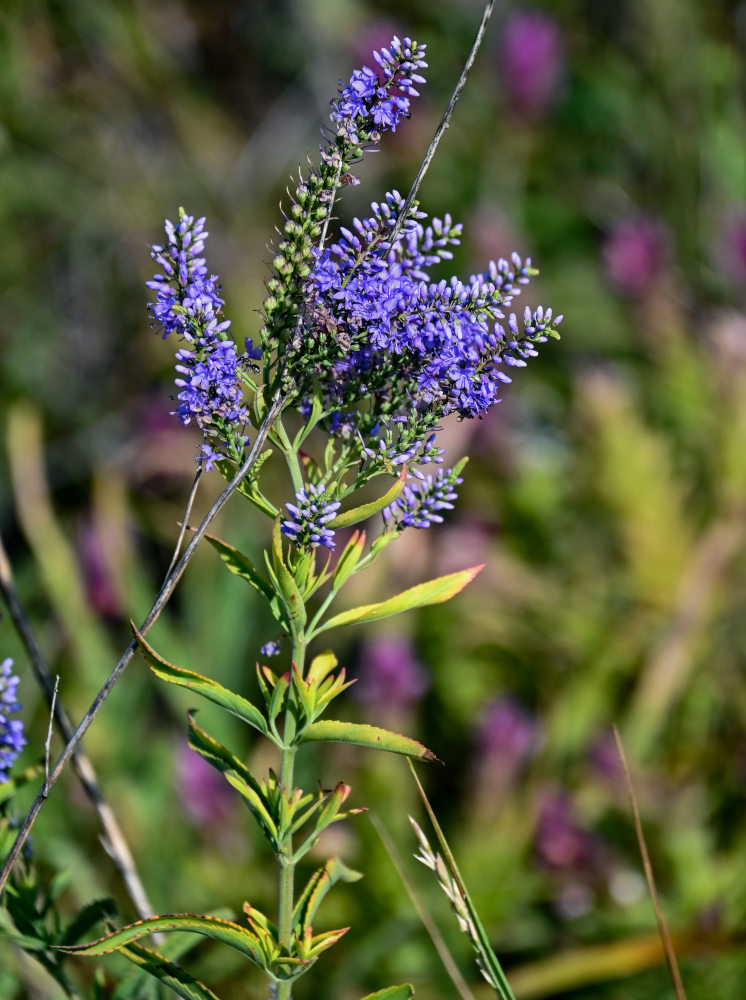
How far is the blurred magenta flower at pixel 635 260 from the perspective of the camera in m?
2.75

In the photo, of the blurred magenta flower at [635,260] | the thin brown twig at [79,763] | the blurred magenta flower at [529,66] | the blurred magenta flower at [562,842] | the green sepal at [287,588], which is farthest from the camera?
the blurred magenta flower at [529,66]

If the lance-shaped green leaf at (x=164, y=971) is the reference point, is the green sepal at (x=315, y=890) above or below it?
above

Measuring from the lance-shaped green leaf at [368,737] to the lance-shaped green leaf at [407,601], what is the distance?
0.26 ft

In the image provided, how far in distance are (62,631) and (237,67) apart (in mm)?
2656

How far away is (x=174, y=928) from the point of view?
0.79 meters

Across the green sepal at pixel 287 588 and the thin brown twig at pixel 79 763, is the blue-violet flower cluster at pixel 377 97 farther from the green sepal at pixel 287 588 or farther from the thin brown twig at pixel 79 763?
the thin brown twig at pixel 79 763

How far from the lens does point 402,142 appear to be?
11.1 feet

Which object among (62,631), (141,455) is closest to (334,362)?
(62,631)

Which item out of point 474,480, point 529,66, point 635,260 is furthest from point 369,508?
point 529,66

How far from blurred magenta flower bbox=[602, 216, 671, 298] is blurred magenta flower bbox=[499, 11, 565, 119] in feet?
2.06

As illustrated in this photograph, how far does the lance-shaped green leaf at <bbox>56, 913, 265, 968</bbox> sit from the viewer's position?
29.9 inches

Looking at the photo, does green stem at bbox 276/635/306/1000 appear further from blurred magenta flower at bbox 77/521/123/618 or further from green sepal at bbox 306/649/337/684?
blurred magenta flower at bbox 77/521/123/618

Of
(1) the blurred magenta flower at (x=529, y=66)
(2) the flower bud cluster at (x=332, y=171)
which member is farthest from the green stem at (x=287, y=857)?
(1) the blurred magenta flower at (x=529, y=66)

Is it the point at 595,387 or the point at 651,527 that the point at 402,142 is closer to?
the point at 595,387
